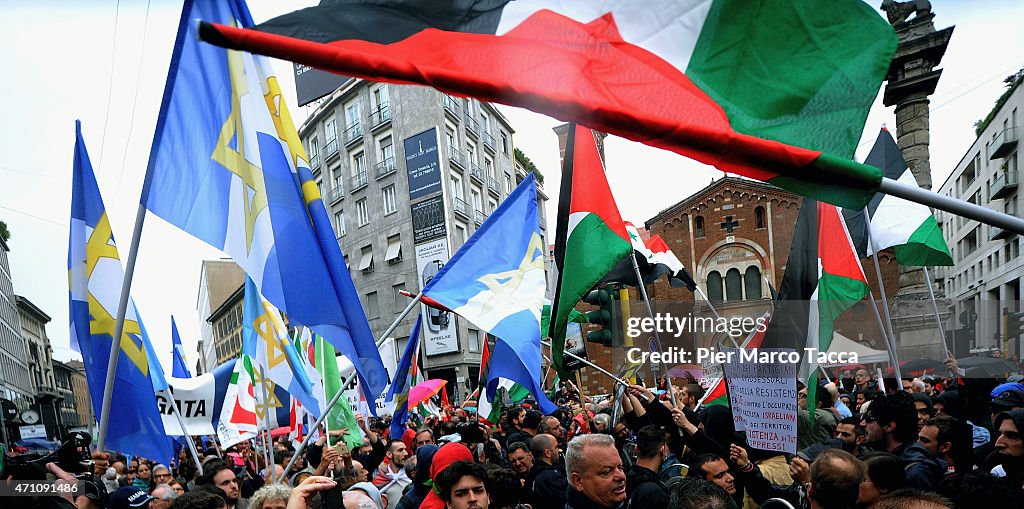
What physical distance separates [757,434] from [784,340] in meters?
1.73

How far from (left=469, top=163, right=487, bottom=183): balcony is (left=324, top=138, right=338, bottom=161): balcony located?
8821 mm

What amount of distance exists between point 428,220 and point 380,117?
7059 millimetres

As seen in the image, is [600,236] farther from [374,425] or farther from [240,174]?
[374,425]

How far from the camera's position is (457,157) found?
3741 centimetres

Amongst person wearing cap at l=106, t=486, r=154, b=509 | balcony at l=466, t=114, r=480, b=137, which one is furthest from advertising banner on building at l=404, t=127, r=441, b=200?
person wearing cap at l=106, t=486, r=154, b=509

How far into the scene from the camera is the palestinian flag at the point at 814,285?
5797 millimetres

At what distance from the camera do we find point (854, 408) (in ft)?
33.0

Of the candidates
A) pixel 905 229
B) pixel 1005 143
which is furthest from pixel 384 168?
pixel 1005 143

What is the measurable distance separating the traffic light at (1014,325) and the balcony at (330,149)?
116ft

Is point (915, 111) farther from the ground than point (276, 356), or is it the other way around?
point (915, 111)

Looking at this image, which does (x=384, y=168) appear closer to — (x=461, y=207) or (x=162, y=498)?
(x=461, y=207)

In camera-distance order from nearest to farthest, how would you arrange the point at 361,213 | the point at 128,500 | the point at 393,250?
1. the point at 128,500
2. the point at 393,250
3. the point at 361,213


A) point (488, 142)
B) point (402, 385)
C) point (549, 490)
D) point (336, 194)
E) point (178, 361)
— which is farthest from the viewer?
point (488, 142)

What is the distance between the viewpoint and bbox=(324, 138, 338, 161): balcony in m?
40.8
